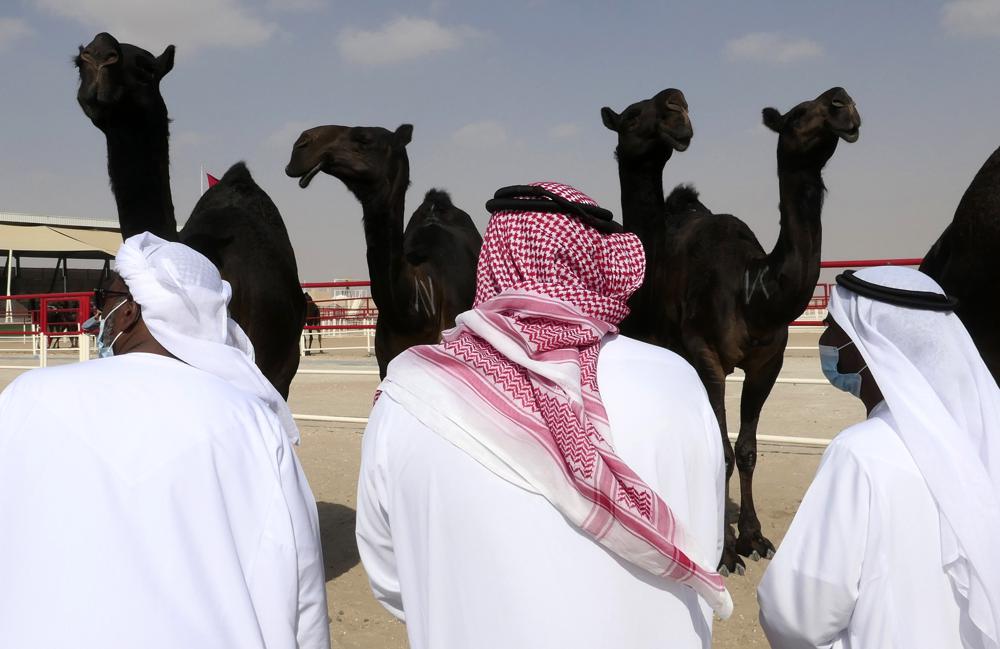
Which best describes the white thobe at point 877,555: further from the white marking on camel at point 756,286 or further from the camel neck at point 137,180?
the camel neck at point 137,180

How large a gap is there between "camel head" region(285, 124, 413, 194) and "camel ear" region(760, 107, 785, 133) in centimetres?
216

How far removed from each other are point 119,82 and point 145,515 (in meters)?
3.35

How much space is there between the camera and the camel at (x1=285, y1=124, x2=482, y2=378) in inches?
191

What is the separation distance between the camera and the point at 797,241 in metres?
4.95

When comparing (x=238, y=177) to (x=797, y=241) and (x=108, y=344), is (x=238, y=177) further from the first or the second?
(x=108, y=344)

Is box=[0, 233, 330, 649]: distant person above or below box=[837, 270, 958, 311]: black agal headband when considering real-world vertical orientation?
below

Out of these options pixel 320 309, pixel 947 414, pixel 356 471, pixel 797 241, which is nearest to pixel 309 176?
pixel 797 241

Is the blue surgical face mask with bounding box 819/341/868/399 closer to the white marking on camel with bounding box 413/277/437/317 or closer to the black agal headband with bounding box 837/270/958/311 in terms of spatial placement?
the black agal headband with bounding box 837/270/958/311

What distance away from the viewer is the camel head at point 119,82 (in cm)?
417

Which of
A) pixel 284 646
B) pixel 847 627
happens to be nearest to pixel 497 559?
pixel 284 646

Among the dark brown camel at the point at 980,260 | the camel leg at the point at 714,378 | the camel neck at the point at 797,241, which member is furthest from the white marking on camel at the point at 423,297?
the dark brown camel at the point at 980,260

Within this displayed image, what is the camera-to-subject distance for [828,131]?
4781 mm

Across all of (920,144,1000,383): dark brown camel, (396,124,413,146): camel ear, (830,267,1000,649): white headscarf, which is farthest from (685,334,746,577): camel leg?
(830,267,1000,649): white headscarf

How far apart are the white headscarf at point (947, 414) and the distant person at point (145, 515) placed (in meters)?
1.19
